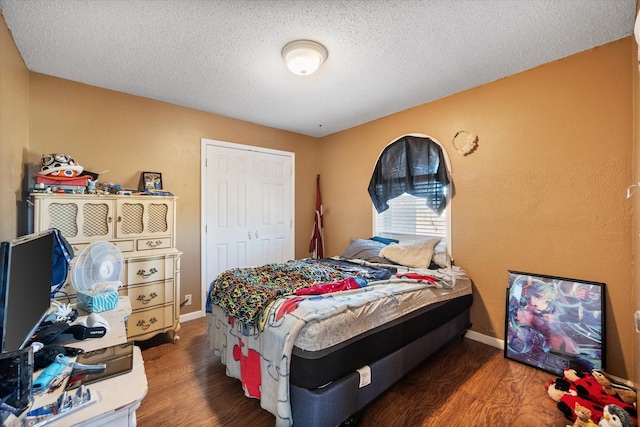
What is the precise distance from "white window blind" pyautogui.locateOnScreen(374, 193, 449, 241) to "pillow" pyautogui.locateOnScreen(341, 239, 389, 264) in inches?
12.9

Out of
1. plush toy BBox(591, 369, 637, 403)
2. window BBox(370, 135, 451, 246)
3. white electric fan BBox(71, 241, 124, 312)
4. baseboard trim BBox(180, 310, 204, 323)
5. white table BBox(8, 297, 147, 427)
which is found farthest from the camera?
baseboard trim BBox(180, 310, 204, 323)

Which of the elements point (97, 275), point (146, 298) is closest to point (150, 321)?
point (146, 298)

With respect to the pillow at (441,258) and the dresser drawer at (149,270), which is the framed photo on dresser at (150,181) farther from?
the pillow at (441,258)

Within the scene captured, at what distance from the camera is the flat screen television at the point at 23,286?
844 millimetres

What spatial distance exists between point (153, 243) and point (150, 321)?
0.72 meters

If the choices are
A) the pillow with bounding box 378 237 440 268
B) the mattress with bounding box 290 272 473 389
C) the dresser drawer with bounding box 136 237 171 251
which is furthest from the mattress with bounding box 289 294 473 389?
the dresser drawer with bounding box 136 237 171 251

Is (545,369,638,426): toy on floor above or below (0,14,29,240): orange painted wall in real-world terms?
below

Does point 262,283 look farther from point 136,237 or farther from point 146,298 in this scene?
point 136,237

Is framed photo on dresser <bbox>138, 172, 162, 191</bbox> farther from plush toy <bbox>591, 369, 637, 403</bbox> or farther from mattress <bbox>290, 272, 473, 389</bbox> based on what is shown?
plush toy <bbox>591, 369, 637, 403</bbox>

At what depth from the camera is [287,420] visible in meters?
1.48

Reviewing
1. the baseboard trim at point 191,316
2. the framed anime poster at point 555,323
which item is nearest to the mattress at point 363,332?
the framed anime poster at point 555,323

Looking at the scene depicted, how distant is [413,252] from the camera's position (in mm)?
2912

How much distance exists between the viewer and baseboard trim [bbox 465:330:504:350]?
2586 mm

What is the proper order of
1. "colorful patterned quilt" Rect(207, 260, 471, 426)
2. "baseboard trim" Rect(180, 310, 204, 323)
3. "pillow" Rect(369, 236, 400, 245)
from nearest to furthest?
"colorful patterned quilt" Rect(207, 260, 471, 426)
"baseboard trim" Rect(180, 310, 204, 323)
"pillow" Rect(369, 236, 400, 245)
